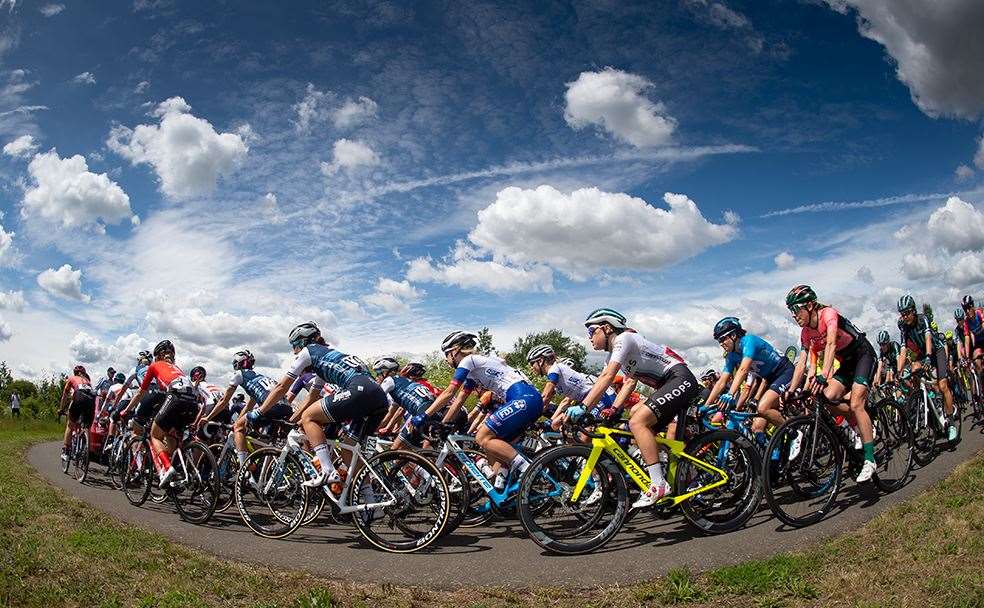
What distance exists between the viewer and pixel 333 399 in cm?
706

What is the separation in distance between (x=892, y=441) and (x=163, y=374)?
10.3 meters

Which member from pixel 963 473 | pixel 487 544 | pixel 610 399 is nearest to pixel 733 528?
pixel 487 544

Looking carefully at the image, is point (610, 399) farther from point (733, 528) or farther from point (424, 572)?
point (424, 572)

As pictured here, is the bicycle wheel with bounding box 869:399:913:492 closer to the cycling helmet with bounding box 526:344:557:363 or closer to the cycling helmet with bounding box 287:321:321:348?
the cycling helmet with bounding box 526:344:557:363

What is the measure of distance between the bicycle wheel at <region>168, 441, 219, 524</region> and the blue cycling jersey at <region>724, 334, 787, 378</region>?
23.3ft

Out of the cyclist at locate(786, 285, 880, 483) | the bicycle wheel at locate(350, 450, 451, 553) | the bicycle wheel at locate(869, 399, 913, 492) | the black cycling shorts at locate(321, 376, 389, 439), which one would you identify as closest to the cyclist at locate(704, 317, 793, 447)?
the cyclist at locate(786, 285, 880, 483)

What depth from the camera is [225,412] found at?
11.1 metres

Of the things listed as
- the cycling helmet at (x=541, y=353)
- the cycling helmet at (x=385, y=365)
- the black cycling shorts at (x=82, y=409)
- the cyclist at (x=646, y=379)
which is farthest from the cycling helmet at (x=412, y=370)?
the black cycling shorts at (x=82, y=409)

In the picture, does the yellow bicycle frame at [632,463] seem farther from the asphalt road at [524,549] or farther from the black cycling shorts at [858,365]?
the black cycling shorts at [858,365]

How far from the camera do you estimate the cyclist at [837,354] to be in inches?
265

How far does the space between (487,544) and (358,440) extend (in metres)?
1.87

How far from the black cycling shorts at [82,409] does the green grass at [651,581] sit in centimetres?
818

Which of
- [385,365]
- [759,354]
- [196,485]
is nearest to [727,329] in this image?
[759,354]

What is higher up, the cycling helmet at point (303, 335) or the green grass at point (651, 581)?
the cycling helmet at point (303, 335)
